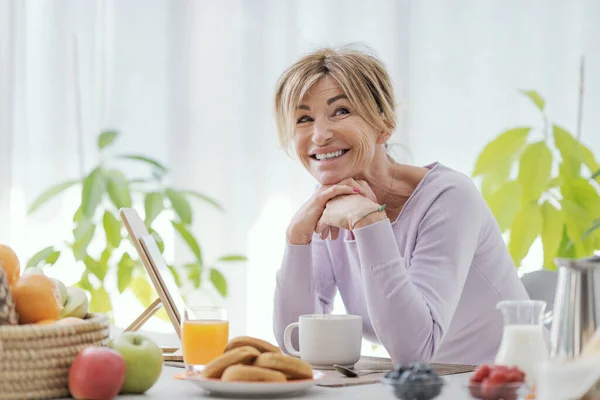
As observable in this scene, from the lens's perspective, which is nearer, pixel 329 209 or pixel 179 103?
pixel 329 209

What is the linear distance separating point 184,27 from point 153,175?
0.57 m

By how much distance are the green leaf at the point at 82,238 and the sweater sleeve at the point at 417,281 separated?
1358mm

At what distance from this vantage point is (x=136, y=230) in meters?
1.54

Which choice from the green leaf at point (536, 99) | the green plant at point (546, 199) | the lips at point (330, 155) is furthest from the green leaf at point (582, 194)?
the lips at point (330, 155)

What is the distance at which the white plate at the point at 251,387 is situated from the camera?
111cm

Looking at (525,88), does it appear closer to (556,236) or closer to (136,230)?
(556,236)

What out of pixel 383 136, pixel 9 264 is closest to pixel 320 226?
pixel 383 136

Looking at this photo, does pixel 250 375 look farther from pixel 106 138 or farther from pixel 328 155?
pixel 106 138

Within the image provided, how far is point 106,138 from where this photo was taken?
2785 millimetres

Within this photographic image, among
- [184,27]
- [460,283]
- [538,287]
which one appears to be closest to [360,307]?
[460,283]

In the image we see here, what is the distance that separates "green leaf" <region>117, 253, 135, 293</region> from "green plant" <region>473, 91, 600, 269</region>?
1139 mm

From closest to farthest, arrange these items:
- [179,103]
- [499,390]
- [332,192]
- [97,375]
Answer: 1. [499,390]
2. [97,375]
3. [332,192]
4. [179,103]

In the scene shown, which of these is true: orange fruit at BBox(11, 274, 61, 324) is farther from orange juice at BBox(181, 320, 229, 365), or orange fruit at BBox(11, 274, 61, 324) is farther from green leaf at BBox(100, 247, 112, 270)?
green leaf at BBox(100, 247, 112, 270)

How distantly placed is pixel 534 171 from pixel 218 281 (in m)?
1.09
